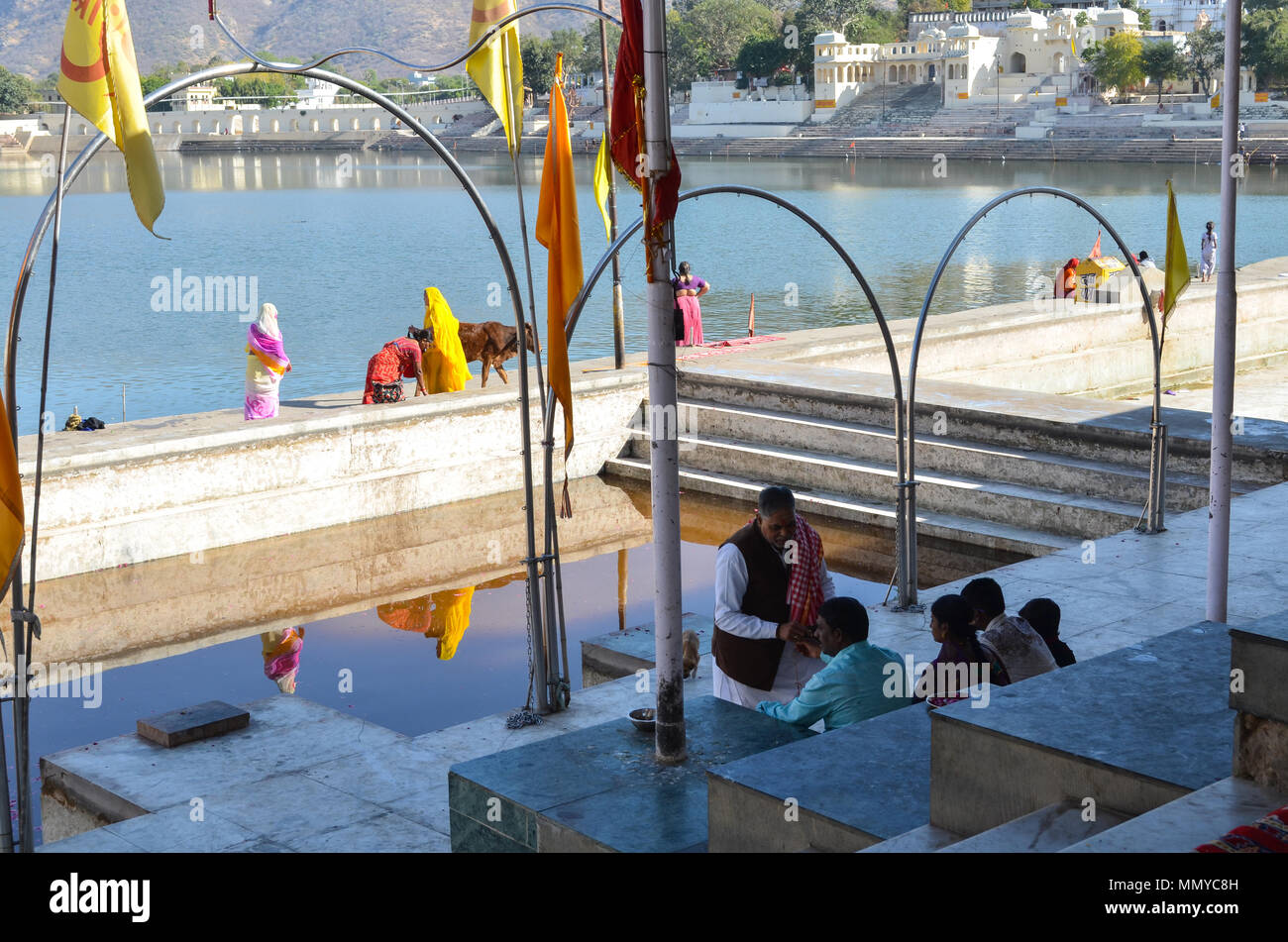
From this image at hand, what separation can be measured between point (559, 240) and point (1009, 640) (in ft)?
7.47

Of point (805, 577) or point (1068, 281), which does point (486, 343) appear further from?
point (805, 577)

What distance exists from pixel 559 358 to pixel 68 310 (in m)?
26.0

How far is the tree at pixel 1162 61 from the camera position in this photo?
79.8m

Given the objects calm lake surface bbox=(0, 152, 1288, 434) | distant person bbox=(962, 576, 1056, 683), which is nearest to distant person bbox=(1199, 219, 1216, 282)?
calm lake surface bbox=(0, 152, 1288, 434)

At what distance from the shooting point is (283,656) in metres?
8.33

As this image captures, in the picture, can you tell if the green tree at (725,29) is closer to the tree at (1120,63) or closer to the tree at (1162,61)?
the tree at (1120,63)

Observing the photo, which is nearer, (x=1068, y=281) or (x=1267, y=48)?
(x=1068, y=281)

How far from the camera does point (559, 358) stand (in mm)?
5387

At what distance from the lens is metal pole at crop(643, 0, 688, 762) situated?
4180 mm

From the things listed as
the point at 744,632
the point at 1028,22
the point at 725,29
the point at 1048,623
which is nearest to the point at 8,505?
the point at 744,632

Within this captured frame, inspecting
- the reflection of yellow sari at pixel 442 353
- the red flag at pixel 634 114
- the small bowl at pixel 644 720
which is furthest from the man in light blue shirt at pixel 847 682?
the reflection of yellow sari at pixel 442 353
